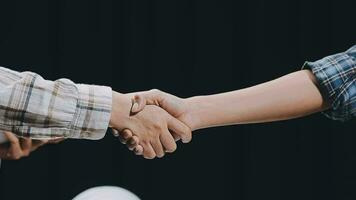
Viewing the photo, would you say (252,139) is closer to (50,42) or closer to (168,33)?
(168,33)

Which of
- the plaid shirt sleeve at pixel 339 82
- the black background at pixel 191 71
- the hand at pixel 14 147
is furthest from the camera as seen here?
the black background at pixel 191 71

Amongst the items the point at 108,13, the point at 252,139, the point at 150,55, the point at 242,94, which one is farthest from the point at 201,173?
the point at 242,94

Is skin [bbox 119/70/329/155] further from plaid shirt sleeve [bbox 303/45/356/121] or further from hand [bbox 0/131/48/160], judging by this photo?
hand [bbox 0/131/48/160]

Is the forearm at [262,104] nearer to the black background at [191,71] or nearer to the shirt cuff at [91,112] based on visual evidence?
the shirt cuff at [91,112]

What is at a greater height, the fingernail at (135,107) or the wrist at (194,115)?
the fingernail at (135,107)

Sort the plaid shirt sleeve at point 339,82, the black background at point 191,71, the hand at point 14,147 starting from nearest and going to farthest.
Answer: the plaid shirt sleeve at point 339,82, the hand at point 14,147, the black background at point 191,71

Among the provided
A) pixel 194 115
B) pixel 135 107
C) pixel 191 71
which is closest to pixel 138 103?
pixel 135 107

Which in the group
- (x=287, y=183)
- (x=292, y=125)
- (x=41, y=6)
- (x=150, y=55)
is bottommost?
(x=287, y=183)

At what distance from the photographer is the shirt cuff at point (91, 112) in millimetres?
1335

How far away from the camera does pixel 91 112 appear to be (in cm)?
135

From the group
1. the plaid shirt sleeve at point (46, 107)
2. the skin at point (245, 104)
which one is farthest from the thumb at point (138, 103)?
the plaid shirt sleeve at point (46, 107)

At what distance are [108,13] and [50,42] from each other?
170mm

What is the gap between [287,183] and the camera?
2.30m

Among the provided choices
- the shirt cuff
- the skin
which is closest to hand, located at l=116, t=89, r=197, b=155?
the skin
